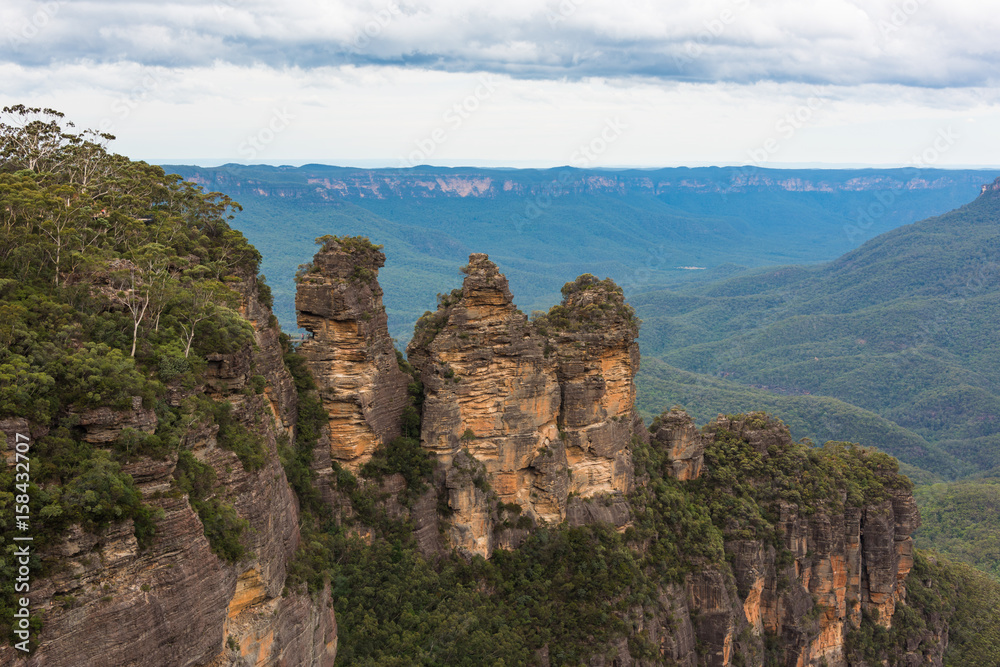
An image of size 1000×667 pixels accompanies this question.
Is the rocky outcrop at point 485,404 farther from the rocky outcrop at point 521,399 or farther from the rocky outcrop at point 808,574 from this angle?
the rocky outcrop at point 808,574

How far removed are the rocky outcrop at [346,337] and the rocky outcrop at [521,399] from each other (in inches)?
126

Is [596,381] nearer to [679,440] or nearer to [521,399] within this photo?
[521,399]

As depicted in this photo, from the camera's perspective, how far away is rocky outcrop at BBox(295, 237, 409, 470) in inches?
1457

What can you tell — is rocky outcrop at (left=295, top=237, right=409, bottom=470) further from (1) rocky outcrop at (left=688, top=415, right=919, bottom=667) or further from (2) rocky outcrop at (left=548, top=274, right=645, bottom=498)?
(1) rocky outcrop at (left=688, top=415, right=919, bottom=667)

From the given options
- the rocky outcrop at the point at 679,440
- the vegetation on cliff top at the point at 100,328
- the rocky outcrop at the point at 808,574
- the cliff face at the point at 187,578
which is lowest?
the rocky outcrop at the point at 808,574

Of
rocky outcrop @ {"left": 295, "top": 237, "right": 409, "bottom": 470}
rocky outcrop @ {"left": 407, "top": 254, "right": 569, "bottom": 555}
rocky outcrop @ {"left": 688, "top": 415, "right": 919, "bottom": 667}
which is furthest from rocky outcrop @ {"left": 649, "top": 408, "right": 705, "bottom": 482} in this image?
rocky outcrop @ {"left": 295, "top": 237, "right": 409, "bottom": 470}

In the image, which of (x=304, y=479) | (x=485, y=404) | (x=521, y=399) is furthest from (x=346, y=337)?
(x=521, y=399)

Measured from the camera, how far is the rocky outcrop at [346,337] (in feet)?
121

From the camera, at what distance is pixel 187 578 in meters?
21.0

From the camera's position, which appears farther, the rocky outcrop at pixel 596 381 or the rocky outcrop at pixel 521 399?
the rocky outcrop at pixel 596 381

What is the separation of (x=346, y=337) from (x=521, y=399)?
33.2ft

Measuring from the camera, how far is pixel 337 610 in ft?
114

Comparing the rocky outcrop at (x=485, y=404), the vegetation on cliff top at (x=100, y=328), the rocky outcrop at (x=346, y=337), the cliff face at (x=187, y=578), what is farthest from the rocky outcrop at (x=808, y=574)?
the vegetation on cliff top at (x=100, y=328)

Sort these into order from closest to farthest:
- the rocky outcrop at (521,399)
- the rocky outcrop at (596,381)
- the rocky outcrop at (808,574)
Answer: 1. the rocky outcrop at (521,399)
2. the rocky outcrop at (596,381)
3. the rocky outcrop at (808,574)
